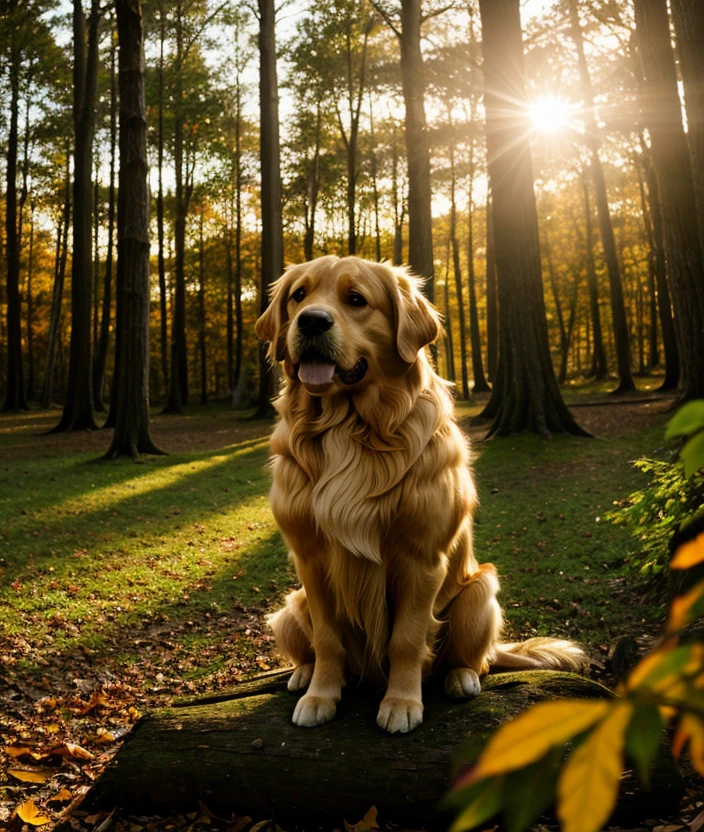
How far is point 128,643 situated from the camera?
550cm

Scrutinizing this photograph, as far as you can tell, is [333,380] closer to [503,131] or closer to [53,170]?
[503,131]

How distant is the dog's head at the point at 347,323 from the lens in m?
3.09

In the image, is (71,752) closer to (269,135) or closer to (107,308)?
(269,135)

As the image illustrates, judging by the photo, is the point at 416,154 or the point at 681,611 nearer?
the point at 681,611

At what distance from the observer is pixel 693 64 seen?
587cm

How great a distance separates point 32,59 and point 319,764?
88.5ft

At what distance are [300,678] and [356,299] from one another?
5.97ft

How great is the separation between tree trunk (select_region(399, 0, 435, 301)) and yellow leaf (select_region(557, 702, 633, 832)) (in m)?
13.2

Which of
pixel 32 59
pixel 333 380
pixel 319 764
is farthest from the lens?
pixel 32 59

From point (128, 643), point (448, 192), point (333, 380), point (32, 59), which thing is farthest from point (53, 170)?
point (333, 380)

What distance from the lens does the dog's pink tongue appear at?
313 cm

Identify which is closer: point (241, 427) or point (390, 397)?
point (390, 397)

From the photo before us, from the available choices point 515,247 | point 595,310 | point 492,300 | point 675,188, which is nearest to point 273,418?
point 492,300

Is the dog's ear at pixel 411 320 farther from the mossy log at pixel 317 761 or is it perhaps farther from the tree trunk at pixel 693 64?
the tree trunk at pixel 693 64
